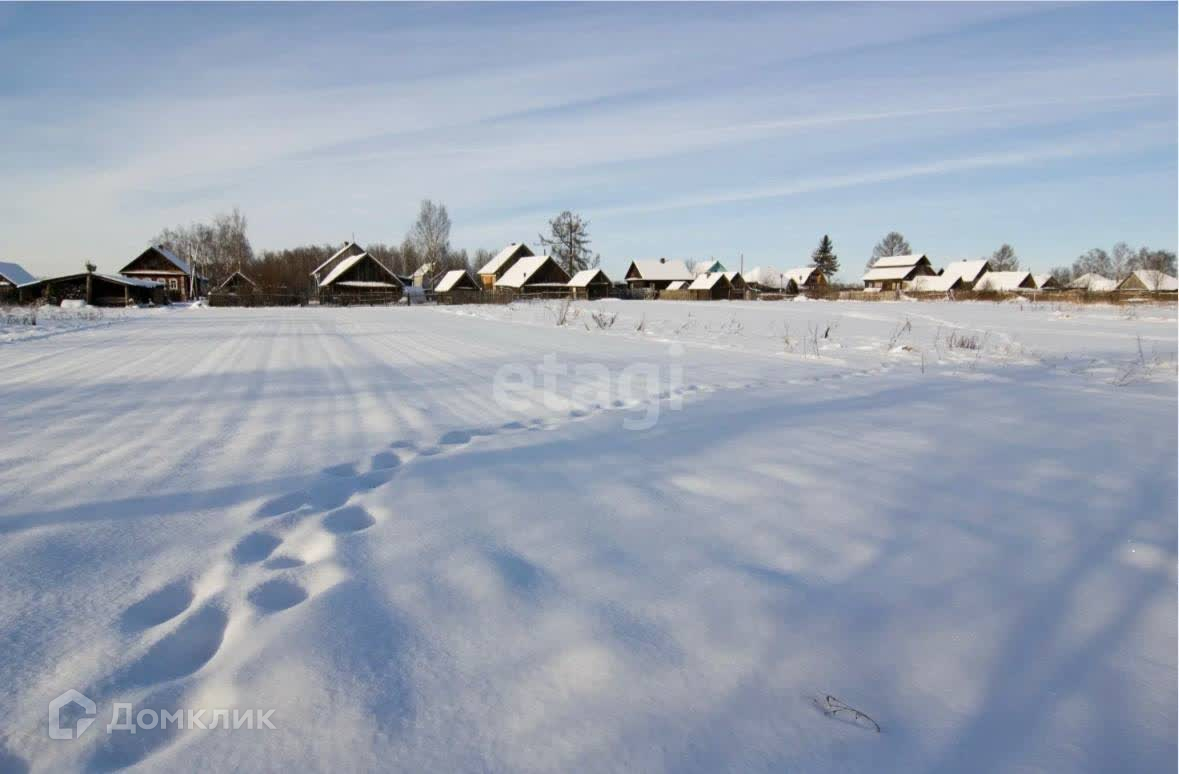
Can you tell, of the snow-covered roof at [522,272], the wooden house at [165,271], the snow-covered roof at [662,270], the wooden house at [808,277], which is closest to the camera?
the wooden house at [165,271]

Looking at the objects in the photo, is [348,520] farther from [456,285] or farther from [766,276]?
[766,276]

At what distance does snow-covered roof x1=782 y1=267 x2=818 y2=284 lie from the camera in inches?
3097

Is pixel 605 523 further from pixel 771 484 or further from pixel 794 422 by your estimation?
pixel 794 422

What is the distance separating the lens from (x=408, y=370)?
6559 mm

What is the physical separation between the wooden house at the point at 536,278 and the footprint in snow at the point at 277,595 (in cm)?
5014

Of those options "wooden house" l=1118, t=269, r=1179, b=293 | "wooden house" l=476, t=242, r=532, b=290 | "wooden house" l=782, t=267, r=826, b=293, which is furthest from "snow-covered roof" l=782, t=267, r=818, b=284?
"wooden house" l=476, t=242, r=532, b=290

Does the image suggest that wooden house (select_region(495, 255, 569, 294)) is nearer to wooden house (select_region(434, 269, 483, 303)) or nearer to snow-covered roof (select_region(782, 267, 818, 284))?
wooden house (select_region(434, 269, 483, 303))

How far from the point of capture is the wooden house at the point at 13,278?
35.3 m

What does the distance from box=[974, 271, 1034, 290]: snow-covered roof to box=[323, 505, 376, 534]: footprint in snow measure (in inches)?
2937

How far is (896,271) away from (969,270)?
7321 millimetres

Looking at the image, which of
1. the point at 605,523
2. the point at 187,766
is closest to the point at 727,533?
the point at 605,523

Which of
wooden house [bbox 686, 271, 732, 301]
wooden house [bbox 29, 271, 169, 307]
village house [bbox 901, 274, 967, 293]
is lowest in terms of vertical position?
wooden house [bbox 29, 271, 169, 307]

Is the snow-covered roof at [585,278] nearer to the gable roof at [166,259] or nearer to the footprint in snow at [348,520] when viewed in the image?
the gable roof at [166,259]

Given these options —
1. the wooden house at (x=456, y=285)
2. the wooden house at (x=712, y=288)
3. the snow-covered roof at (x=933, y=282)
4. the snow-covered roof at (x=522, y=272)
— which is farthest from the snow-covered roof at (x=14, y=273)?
the snow-covered roof at (x=933, y=282)
